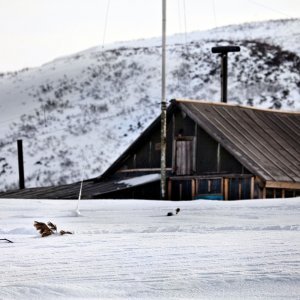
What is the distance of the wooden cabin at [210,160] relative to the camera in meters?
23.0

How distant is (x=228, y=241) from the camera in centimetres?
744

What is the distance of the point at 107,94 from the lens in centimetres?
6531

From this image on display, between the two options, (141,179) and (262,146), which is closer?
(262,146)

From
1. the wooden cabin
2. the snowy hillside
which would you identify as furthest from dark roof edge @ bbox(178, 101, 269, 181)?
the snowy hillside

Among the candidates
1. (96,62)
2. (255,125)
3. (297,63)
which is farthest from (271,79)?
(255,125)

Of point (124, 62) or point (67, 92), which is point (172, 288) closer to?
point (67, 92)

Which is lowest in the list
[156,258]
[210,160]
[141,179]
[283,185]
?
[141,179]

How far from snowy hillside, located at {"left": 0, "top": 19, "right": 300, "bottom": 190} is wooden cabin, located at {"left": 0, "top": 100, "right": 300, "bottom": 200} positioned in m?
17.7

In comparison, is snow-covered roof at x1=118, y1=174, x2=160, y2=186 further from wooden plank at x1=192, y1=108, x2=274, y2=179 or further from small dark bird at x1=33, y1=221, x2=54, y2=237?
small dark bird at x1=33, y1=221, x2=54, y2=237

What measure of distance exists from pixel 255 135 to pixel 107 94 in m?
40.6

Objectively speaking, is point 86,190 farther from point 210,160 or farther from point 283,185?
point 283,185

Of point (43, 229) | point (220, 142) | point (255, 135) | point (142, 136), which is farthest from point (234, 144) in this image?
point (43, 229)

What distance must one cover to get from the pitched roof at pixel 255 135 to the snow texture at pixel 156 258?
42.1 feet

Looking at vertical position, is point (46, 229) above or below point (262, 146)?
above
